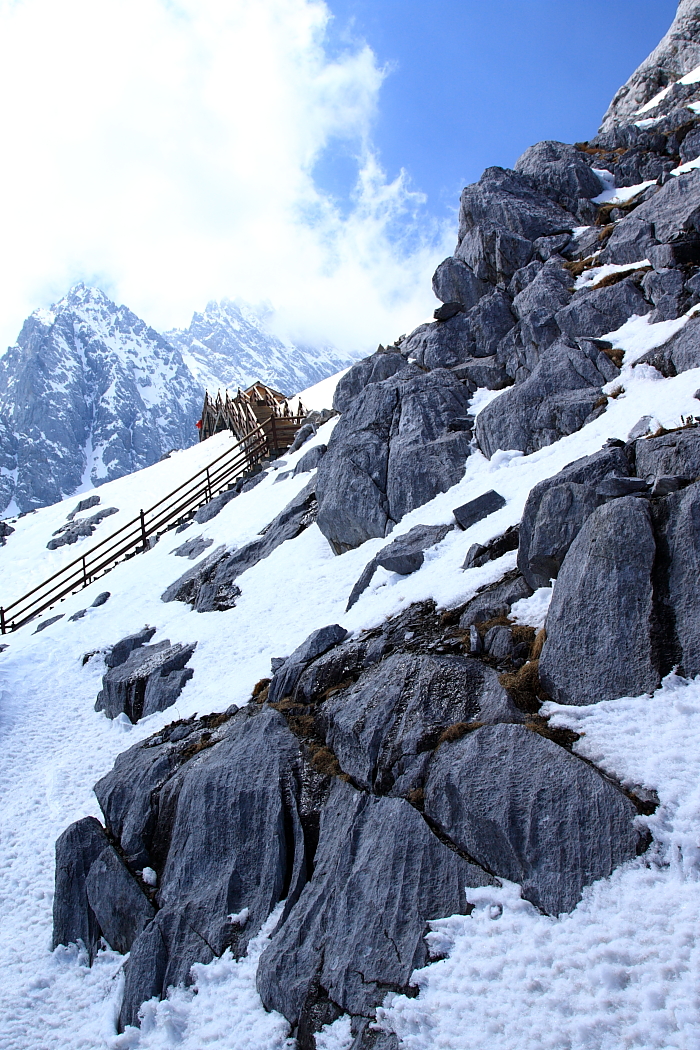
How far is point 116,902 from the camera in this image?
9164 millimetres

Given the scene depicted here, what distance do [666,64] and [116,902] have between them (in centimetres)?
5849

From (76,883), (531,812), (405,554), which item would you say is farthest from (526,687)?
(76,883)

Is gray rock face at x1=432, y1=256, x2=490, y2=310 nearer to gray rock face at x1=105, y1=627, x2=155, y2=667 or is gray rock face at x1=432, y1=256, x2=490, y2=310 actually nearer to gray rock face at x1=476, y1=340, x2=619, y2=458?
gray rock face at x1=476, y1=340, x2=619, y2=458

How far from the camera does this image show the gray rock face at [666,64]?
43438 millimetres

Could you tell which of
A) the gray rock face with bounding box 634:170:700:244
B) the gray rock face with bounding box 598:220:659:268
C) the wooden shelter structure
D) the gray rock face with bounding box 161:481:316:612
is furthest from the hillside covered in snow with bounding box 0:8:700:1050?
the wooden shelter structure

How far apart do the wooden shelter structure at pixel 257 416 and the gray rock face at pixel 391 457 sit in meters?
14.4

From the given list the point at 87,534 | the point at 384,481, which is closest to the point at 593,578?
the point at 384,481

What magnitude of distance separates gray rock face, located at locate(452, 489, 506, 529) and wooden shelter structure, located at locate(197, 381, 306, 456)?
A: 76.6ft

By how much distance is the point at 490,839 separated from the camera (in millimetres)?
6879

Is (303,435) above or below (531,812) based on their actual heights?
above

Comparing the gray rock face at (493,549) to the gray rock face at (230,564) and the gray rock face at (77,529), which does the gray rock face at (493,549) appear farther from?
the gray rock face at (77,529)

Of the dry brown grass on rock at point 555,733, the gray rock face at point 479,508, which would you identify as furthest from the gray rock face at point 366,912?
the gray rock face at point 479,508

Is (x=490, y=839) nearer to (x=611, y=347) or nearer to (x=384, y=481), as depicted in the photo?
(x=384, y=481)

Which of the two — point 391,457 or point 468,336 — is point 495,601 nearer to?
point 391,457
